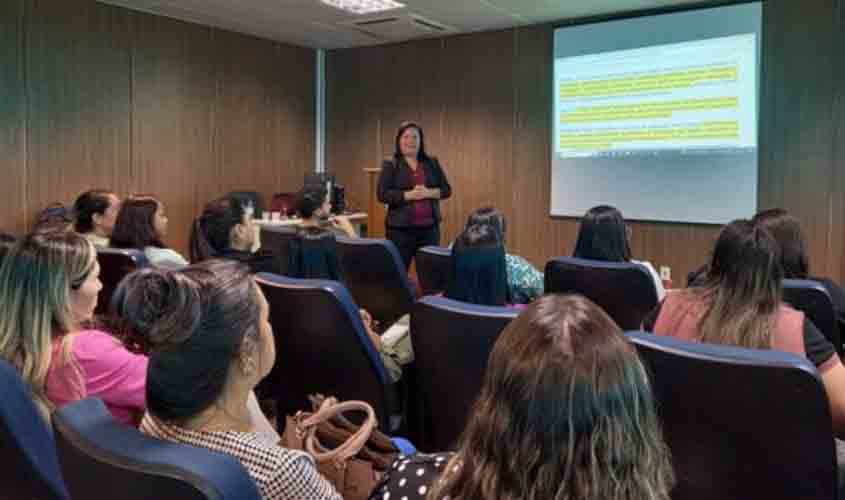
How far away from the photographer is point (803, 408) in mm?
1492

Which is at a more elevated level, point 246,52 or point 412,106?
point 246,52

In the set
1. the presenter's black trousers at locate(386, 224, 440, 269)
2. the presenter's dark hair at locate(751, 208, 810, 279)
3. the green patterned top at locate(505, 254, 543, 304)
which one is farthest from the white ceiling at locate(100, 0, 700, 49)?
the presenter's dark hair at locate(751, 208, 810, 279)

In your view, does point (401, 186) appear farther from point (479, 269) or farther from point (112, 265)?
point (479, 269)

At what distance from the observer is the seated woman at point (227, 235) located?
3240mm

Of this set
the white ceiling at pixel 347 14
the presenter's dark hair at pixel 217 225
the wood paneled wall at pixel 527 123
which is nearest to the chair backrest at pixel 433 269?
the presenter's dark hair at pixel 217 225

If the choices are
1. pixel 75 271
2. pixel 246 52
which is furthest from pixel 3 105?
pixel 75 271

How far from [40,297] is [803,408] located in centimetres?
181

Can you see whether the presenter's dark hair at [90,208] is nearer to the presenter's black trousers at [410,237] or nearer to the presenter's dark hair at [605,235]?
the presenter's black trousers at [410,237]

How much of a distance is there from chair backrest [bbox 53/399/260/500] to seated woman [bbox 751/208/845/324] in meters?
2.31

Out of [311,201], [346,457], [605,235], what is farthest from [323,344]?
[311,201]

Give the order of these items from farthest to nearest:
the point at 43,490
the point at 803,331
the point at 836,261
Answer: the point at 836,261 < the point at 803,331 < the point at 43,490

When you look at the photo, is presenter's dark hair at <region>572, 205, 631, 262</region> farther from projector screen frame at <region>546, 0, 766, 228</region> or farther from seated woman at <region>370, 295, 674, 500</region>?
projector screen frame at <region>546, 0, 766, 228</region>

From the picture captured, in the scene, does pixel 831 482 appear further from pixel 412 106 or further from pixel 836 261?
pixel 412 106

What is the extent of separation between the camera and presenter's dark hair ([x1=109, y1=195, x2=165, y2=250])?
11.6ft
